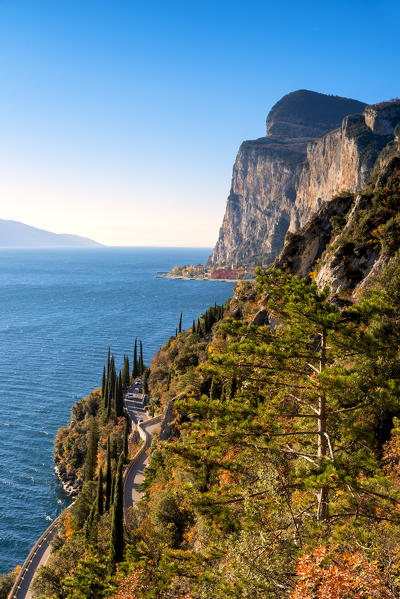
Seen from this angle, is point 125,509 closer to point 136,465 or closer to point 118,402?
point 136,465

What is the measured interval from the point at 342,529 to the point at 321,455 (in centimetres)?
173

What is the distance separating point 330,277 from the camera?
1348 inches

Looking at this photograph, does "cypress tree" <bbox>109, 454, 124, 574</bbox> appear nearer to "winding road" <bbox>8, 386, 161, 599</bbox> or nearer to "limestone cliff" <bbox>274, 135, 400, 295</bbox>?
"winding road" <bbox>8, 386, 161, 599</bbox>

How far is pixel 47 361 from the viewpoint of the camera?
8775cm

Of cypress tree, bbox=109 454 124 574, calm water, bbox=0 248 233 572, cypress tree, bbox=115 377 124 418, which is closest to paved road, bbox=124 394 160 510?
cypress tree, bbox=115 377 124 418

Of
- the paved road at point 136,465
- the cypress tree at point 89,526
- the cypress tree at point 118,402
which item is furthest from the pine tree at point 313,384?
the cypress tree at point 118,402

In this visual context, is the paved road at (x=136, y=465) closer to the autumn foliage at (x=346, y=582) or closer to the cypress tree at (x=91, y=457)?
the cypress tree at (x=91, y=457)

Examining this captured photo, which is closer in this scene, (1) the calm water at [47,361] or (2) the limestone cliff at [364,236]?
(2) the limestone cliff at [364,236]

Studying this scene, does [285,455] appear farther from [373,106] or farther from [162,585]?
[373,106]

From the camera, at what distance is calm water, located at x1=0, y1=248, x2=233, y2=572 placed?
4425cm

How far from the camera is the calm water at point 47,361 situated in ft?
145

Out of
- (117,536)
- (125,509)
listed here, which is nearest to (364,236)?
(117,536)

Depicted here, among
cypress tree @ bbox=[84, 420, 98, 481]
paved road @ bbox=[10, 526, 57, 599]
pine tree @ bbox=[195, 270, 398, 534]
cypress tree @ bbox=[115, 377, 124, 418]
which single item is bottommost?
paved road @ bbox=[10, 526, 57, 599]

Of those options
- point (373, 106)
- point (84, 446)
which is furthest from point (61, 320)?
point (373, 106)
